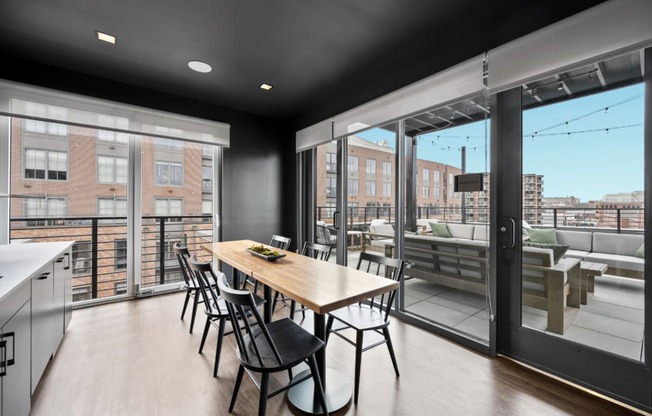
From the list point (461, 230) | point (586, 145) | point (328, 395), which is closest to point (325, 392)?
point (328, 395)

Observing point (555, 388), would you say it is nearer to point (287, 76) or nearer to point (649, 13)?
point (649, 13)

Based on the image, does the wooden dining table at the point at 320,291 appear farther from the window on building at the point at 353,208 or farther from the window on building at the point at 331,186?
the window on building at the point at 331,186

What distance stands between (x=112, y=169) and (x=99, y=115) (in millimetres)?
698

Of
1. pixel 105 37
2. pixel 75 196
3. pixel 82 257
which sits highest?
pixel 105 37

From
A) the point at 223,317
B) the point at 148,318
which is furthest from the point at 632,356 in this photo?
the point at 148,318

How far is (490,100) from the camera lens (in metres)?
2.39

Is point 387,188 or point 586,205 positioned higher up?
point 387,188

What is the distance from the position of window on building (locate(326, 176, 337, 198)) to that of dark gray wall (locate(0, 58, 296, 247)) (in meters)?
0.74

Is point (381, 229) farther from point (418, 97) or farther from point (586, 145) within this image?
point (586, 145)

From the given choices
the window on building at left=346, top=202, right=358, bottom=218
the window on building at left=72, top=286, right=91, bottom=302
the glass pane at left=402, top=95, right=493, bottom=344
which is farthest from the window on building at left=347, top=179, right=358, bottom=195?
the window on building at left=72, top=286, right=91, bottom=302

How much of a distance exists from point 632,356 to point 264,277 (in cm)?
245

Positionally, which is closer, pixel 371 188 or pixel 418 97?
pixel 418 97

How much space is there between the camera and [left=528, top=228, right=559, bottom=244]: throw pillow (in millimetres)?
2203

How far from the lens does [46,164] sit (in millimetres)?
3260
